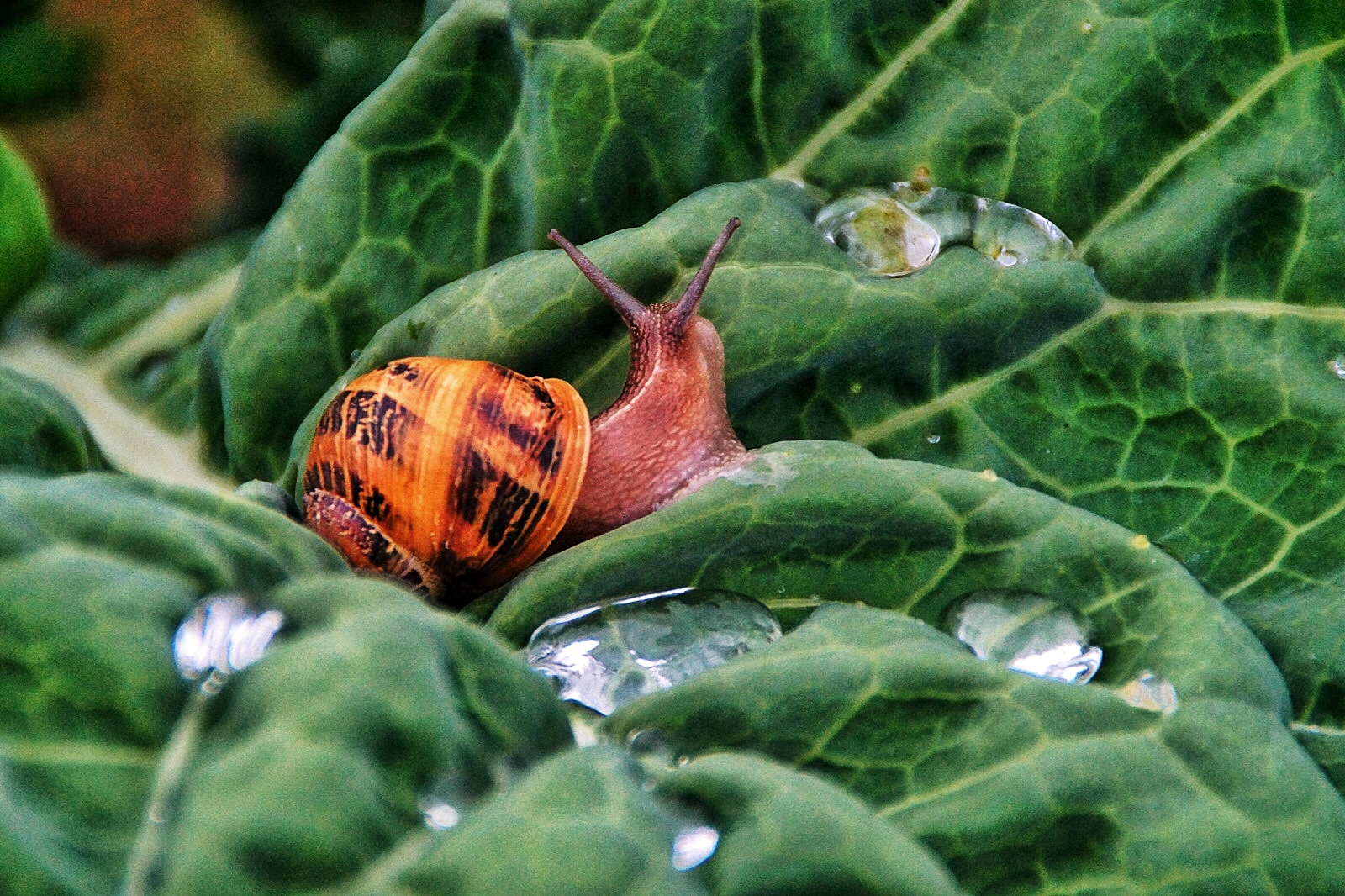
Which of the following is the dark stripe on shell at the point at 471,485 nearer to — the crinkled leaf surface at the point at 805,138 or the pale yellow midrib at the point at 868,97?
the crinkled leaf surface at the point at 805,138

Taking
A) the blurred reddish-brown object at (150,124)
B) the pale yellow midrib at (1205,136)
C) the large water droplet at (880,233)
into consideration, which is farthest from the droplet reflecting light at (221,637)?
the blurred reddish-brown object at (150,124)

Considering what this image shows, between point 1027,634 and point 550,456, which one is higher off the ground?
point 550,456

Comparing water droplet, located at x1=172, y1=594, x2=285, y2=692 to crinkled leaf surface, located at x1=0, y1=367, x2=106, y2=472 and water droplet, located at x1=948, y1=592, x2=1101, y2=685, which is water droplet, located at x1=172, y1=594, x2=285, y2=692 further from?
water droplet, located at x1=948, y1=592, x2=1101, y2=685

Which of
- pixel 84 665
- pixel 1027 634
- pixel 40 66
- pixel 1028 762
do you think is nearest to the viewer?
pixel 84 665

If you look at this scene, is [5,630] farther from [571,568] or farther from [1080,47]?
[1080,47]

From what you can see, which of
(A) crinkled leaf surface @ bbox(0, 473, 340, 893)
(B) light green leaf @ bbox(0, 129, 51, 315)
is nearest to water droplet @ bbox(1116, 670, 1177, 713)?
(A) crinkled leaf surface @ bbox(0, 473, 340, 893)

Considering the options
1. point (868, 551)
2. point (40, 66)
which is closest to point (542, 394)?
point (868, 551)

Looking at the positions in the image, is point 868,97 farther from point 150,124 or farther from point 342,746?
point 150,124

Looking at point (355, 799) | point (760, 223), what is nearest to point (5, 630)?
point (355, 799)
